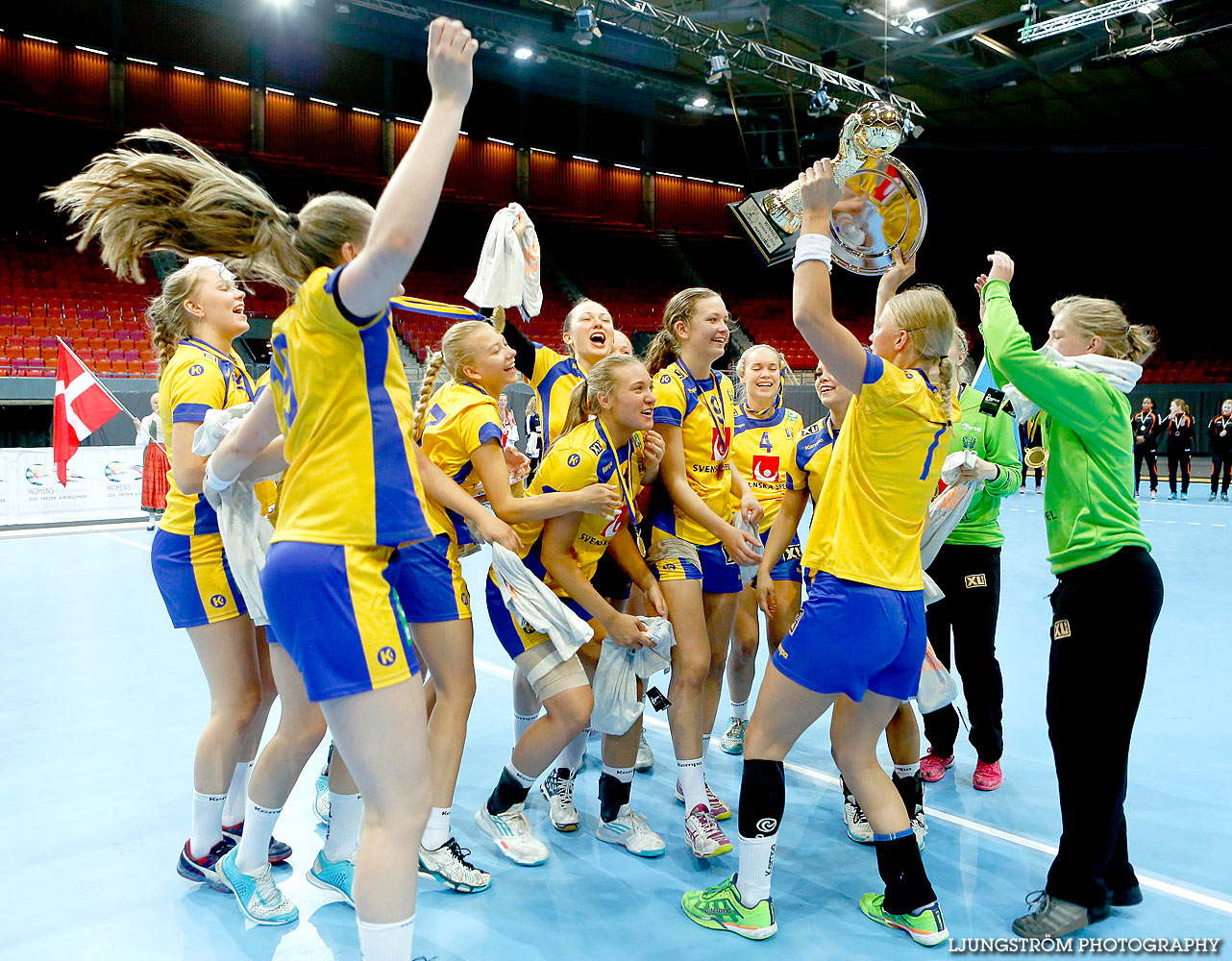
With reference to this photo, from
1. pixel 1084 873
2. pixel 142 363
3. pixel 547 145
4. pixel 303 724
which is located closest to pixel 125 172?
pixel 303 724

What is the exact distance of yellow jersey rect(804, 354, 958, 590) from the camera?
2365 mm

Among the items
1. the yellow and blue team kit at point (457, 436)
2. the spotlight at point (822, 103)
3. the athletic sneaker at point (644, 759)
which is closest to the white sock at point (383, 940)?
the yellow and blue team kit at point (457, 436)

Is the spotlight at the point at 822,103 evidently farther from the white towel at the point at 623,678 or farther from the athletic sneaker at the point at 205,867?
the athletic sneaker at the point at 205,867

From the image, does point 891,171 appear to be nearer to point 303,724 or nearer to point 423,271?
point 303,724

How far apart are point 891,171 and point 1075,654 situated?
1.49 metres

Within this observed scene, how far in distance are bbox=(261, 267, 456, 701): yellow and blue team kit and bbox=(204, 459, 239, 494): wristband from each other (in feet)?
1.98

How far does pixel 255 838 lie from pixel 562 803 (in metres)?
1.12

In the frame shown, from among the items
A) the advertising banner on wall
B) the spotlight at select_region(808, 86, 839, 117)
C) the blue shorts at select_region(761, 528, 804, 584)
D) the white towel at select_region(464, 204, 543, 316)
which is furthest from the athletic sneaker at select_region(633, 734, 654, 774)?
the spotlight at select_region(808, 86, 839, 117)

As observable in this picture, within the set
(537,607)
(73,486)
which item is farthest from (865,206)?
(73,486)

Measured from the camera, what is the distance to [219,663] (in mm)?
2764

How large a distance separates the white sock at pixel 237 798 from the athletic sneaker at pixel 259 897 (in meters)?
0.39

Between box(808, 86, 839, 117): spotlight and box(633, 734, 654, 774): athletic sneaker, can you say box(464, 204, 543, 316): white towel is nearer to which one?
box(633, 734, 654, 774): athletic sneaker

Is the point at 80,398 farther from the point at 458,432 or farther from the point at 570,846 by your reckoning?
the point at 570,846

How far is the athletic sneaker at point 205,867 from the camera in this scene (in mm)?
2758
